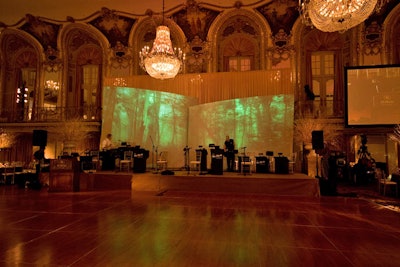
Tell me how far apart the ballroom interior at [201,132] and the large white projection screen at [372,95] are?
5 cm

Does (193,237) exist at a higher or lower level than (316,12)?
lower

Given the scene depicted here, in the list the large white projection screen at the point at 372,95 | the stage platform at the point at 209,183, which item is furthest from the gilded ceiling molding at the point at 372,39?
the stage platform at the point at 209,183

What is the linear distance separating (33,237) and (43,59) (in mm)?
12225

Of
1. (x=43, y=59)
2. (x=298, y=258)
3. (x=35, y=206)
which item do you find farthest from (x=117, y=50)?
(x=298, y=258)

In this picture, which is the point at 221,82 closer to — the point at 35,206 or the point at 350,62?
the point at 350,62

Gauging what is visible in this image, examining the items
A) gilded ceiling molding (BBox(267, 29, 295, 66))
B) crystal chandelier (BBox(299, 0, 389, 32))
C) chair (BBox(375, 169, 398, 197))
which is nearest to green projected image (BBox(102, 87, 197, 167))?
gilded ceiling molding (BBox(267, 29, 295, 66))

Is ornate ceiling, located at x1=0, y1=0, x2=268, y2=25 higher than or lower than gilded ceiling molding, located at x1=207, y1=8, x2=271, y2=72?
higher

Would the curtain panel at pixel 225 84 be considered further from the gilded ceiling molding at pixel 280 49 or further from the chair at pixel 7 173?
the chair at pixel 7 173

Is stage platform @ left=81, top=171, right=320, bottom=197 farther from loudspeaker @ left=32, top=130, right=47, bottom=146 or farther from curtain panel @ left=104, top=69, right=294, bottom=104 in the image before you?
curtain panel @ left=104, top=69, right=294, bottom=104

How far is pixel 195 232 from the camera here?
136 inches

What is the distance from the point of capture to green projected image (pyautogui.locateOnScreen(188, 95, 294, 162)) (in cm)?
902

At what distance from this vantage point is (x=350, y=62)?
36.0ft

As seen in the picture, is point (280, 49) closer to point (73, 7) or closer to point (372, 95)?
point (372, 95)

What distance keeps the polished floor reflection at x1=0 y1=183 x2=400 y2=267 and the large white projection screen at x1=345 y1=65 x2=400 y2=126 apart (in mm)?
4836
